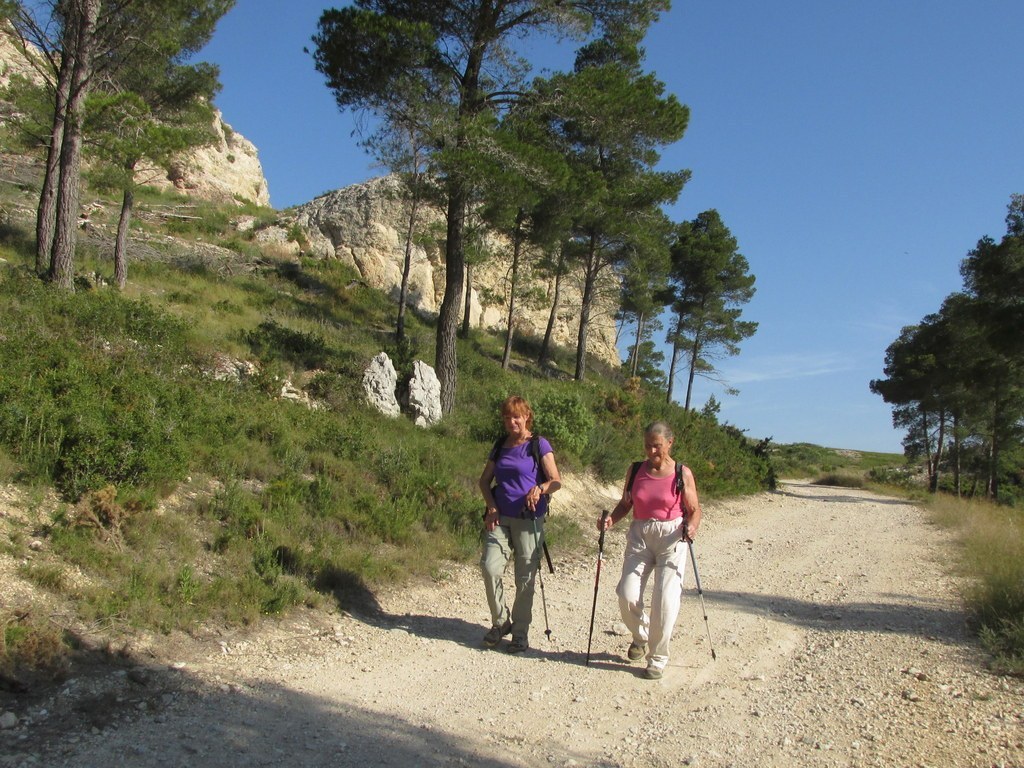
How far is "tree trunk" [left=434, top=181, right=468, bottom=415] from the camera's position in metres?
12.9

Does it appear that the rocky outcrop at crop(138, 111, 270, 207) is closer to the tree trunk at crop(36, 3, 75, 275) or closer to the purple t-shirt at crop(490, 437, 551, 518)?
the tree trunk at crop(36, 3, 75, 275)

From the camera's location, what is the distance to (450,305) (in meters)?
13.4

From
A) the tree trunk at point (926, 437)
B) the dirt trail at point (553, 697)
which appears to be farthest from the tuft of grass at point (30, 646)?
the tree trunk at point (926, 437)

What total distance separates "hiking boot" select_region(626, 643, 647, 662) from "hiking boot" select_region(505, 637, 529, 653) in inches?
31.5

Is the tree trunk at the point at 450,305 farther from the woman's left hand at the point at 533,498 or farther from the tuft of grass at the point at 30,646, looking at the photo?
the tuft of grass at the point at 30,646

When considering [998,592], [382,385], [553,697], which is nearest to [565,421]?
[382,385]

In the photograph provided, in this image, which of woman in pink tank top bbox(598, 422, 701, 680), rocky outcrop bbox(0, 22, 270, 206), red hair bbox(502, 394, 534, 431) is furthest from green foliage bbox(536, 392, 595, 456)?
rocky outcrop bbox(0, 22, 270, 206)

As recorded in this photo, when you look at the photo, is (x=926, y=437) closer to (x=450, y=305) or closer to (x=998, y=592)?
(x=450, y=305)

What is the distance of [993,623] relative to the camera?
5.83m

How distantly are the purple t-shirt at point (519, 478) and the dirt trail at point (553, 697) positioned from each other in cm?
110

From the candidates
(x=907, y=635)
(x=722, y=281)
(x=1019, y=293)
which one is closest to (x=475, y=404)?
(x=907, y=635)

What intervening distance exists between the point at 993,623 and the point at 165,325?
11006 millimetres

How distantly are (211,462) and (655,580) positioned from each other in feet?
16.3

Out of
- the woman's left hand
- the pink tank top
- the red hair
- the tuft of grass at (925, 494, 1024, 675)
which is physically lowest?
the tuft of grass at (925, 494, 1024, 675)
